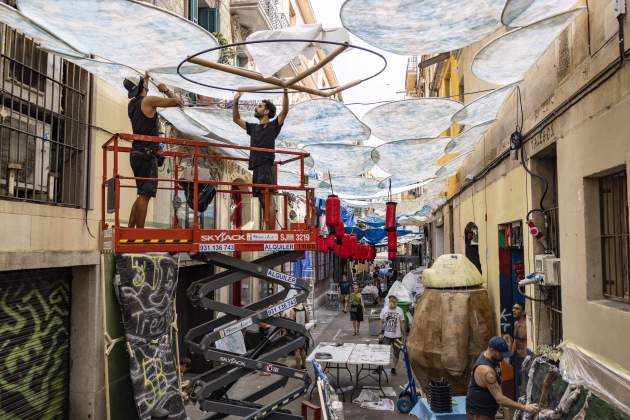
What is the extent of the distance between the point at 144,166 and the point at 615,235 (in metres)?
5.59

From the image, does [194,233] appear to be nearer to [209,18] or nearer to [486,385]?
[486,385]

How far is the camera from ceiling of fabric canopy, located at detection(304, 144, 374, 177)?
980cm

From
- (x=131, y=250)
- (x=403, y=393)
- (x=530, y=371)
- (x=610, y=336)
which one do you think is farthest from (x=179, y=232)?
(x=403, y=393)

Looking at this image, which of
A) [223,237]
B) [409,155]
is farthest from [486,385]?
[409,155]

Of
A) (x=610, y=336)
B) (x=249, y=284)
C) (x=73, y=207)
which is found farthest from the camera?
(x=249, y=284)

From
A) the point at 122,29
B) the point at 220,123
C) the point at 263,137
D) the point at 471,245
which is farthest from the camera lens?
the point at 471,245

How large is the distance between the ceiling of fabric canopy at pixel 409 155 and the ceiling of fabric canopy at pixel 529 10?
383 centimetres

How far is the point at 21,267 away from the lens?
21.5 ft

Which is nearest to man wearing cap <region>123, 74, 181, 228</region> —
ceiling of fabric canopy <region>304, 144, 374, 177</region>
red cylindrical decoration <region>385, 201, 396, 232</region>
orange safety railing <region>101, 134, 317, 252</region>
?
orange safety railing <region>101, 134, 317, 252</region>

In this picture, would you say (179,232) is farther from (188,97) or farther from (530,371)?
(188,97)

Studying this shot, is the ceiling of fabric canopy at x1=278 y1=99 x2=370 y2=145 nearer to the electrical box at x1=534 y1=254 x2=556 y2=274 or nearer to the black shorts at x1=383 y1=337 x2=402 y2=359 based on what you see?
the electrical box at x1=534 y1=254 x2=556 y2=274

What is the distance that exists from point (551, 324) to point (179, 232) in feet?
17.6

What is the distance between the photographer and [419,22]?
4762 mm

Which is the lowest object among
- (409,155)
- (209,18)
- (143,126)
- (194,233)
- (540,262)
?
(540,262)
